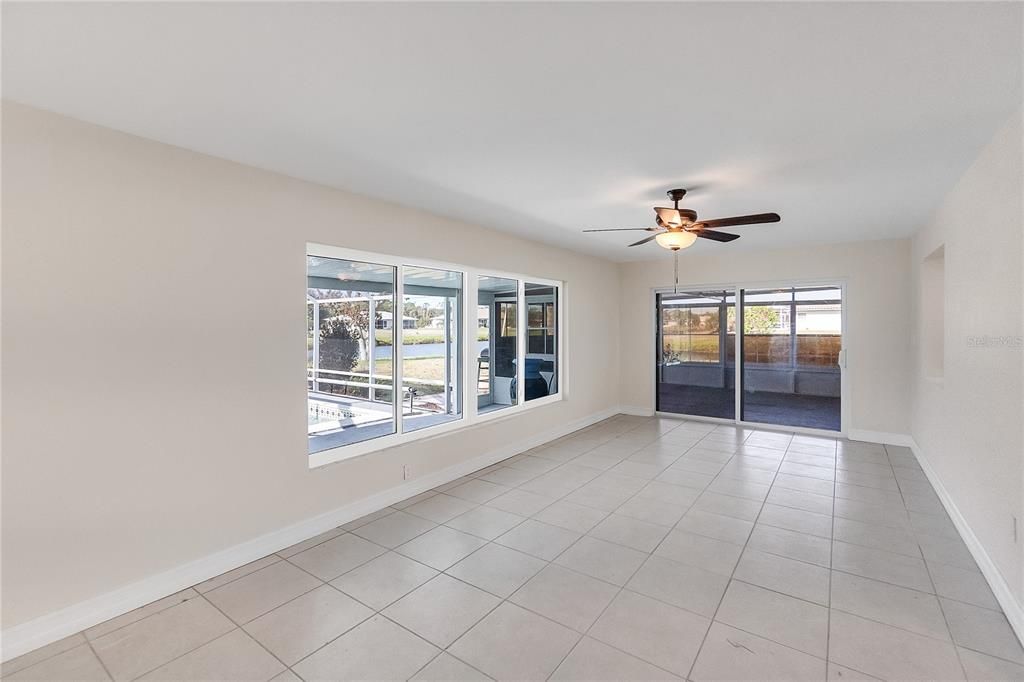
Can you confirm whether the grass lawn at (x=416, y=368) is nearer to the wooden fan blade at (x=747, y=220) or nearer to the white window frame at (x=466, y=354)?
the white window frame at (x=466, y=354)

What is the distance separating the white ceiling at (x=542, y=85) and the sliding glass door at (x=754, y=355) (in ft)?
10.3

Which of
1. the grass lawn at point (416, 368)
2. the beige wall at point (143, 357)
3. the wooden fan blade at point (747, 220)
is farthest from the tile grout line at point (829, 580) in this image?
the grass lawn at point (416, 368)

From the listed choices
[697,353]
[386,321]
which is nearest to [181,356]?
[386,321]

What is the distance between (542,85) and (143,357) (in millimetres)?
2407

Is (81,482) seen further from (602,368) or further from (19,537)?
(602,368)

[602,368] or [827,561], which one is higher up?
[602,368]

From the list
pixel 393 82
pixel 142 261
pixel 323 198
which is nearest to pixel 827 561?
pixel 393 82

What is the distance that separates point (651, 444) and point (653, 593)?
10.5ft

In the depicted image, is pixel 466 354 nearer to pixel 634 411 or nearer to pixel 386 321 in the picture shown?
pixel 386 321

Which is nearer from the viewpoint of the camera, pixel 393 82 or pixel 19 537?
pixel 393 82

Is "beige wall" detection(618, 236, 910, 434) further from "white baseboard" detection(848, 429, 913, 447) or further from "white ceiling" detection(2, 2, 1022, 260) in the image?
"white ceiling" detection(2, 2, 1022, 260)

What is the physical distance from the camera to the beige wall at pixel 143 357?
2.13 metres

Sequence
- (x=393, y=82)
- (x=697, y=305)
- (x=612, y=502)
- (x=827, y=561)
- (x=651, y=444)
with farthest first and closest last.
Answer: (x=697, y=305), (x=651, y=444), (x=612, y=502), (x=827, y=561), (x=393, y=82)

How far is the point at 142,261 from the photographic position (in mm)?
2479
